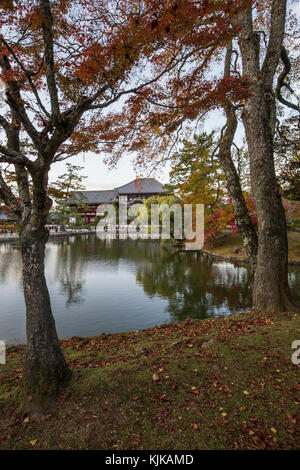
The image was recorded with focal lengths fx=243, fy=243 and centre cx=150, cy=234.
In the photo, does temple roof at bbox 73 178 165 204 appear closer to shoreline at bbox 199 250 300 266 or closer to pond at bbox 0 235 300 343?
shoreline at bbox 199 250 300 266

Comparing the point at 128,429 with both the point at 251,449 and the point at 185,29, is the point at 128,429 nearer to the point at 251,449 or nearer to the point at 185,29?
the point at 251,449

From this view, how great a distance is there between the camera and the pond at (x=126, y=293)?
22.2 ft

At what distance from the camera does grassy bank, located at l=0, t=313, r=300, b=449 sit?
2.20m

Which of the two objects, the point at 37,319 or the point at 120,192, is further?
the point at 120,192

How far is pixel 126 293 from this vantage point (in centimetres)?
945

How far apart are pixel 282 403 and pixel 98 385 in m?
2.00

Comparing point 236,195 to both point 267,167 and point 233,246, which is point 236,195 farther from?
point 233,246

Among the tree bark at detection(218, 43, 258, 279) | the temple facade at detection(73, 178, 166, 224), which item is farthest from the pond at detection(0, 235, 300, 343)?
the temple facade at detection(73, 178, 166, 224)

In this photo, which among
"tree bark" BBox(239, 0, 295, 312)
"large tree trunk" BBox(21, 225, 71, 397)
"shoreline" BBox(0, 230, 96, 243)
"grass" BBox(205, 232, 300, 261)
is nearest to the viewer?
"large tree trunk" BBox(21, 225, 71, 397)

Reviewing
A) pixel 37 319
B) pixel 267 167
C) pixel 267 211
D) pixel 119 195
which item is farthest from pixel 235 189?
pixel 119 195

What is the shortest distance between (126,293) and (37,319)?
669cm

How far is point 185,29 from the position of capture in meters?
3.51

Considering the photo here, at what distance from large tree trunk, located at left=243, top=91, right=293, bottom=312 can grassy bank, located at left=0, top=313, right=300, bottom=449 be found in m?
1.31

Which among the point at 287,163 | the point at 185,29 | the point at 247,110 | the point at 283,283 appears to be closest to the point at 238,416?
the point at 283,283
